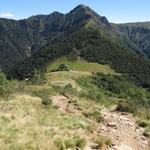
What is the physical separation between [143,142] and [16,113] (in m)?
5.17

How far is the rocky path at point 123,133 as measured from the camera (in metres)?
12.5

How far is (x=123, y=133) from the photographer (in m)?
13.8

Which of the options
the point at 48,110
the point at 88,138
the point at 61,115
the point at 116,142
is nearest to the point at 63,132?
the point at 88,138

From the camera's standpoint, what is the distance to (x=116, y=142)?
40.7 ft

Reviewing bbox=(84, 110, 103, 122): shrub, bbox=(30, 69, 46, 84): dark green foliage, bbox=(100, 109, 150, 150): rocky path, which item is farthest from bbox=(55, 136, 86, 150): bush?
bbox=(30, 69, 46, 84): dark green foliage

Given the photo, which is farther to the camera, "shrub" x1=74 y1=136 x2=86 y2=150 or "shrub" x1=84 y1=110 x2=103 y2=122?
"shrub" x1=84 y1=110 x2=103 y2=122

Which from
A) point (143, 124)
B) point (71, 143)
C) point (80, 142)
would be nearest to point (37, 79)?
point (143, 124)

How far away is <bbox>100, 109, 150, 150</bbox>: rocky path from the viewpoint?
12.5 m

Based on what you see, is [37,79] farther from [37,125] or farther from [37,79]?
[37,125]

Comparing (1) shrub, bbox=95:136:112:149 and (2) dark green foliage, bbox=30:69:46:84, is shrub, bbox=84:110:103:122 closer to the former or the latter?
(1) shrub, bbox=95:136:112:149

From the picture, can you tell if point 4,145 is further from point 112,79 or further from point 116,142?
point 112,79

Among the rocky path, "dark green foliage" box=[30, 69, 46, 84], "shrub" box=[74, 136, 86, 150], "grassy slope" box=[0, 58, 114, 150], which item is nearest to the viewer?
"grassy slope" box=[0, 58, 114, 150]

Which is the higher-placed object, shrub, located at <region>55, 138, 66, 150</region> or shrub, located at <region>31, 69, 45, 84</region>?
shrub, located at <region>55, 138, 66, 150</region>

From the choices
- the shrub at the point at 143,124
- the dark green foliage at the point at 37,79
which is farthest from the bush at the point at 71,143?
the dark green foliage at the point at 37,79
